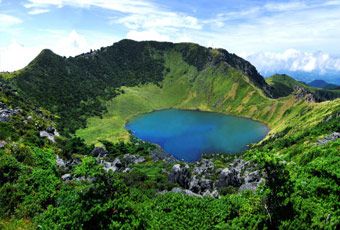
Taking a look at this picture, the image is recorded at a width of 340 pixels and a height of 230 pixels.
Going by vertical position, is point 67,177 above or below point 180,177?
above

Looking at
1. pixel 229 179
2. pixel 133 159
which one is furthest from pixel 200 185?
pixel 133 159

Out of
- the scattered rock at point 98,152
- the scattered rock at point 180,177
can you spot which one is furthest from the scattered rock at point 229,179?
the scattered rock at point 98,152

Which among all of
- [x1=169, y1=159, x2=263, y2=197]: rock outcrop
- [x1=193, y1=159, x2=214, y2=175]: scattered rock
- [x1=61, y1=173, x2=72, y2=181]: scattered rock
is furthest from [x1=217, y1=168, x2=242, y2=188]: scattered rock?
[x1=61, y1=173, x2=72, y2=181]: scattered rock

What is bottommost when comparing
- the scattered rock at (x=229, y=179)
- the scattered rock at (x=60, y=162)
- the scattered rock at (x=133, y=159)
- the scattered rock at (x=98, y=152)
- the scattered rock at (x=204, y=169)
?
the scattered rock at (x=98, y=152)

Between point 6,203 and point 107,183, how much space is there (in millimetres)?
23691

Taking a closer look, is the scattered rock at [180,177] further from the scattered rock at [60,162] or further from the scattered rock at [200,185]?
the scattered rock at [60,162]

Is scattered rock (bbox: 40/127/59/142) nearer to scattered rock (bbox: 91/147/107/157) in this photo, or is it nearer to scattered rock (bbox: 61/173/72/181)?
scattered rock (bbox: 91/147/107/157)

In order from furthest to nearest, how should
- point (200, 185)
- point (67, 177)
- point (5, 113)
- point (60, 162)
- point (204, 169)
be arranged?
point (5, 113) < point (204, 169) < point (60, 162) < point (200, 185) < point (67, 177)

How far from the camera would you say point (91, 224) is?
137ft

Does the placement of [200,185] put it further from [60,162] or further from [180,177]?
[60,162]

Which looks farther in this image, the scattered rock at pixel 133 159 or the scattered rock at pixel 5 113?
the scattered rock at pixel 133 159

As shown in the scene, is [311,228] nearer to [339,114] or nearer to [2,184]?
[2,184]

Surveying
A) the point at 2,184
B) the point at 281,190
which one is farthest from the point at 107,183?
the point at 2,184

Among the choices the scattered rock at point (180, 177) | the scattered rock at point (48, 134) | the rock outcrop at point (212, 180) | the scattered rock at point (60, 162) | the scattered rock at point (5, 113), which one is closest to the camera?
the rock outcrop at point (212, 180)
